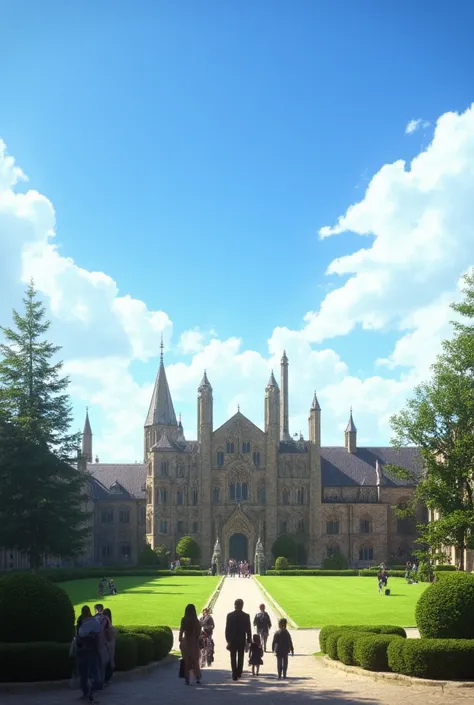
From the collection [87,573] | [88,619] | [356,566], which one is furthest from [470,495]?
[356,566]

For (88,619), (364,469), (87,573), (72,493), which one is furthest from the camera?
(364,469)

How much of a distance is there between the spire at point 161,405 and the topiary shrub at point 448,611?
300 feet

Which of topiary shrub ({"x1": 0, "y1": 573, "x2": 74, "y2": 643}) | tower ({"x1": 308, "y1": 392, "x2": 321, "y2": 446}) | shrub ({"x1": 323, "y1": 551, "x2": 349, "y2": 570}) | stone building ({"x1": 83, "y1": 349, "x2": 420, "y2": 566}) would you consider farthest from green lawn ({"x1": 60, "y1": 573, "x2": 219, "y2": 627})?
tower ({"x1": 308, "y1": 392, "x2": 321, "y2": 446})

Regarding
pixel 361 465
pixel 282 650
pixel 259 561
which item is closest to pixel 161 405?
pixel 361 465

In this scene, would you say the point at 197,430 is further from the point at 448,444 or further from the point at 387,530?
the point at 448,444

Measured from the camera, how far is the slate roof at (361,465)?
10638cm

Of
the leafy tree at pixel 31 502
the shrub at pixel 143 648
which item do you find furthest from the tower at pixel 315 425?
the shrub at pixel 143 648

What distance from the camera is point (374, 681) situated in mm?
21078

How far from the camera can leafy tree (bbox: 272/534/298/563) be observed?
96.8m

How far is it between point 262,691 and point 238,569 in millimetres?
76158

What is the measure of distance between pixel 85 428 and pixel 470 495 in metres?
85.1

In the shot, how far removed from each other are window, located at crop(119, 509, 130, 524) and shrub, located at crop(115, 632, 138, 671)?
285 ft

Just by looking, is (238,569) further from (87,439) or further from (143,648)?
(143,648)

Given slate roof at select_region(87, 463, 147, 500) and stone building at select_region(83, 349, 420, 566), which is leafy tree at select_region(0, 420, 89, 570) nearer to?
stone building at select_region(83, 349, 420, 566)
